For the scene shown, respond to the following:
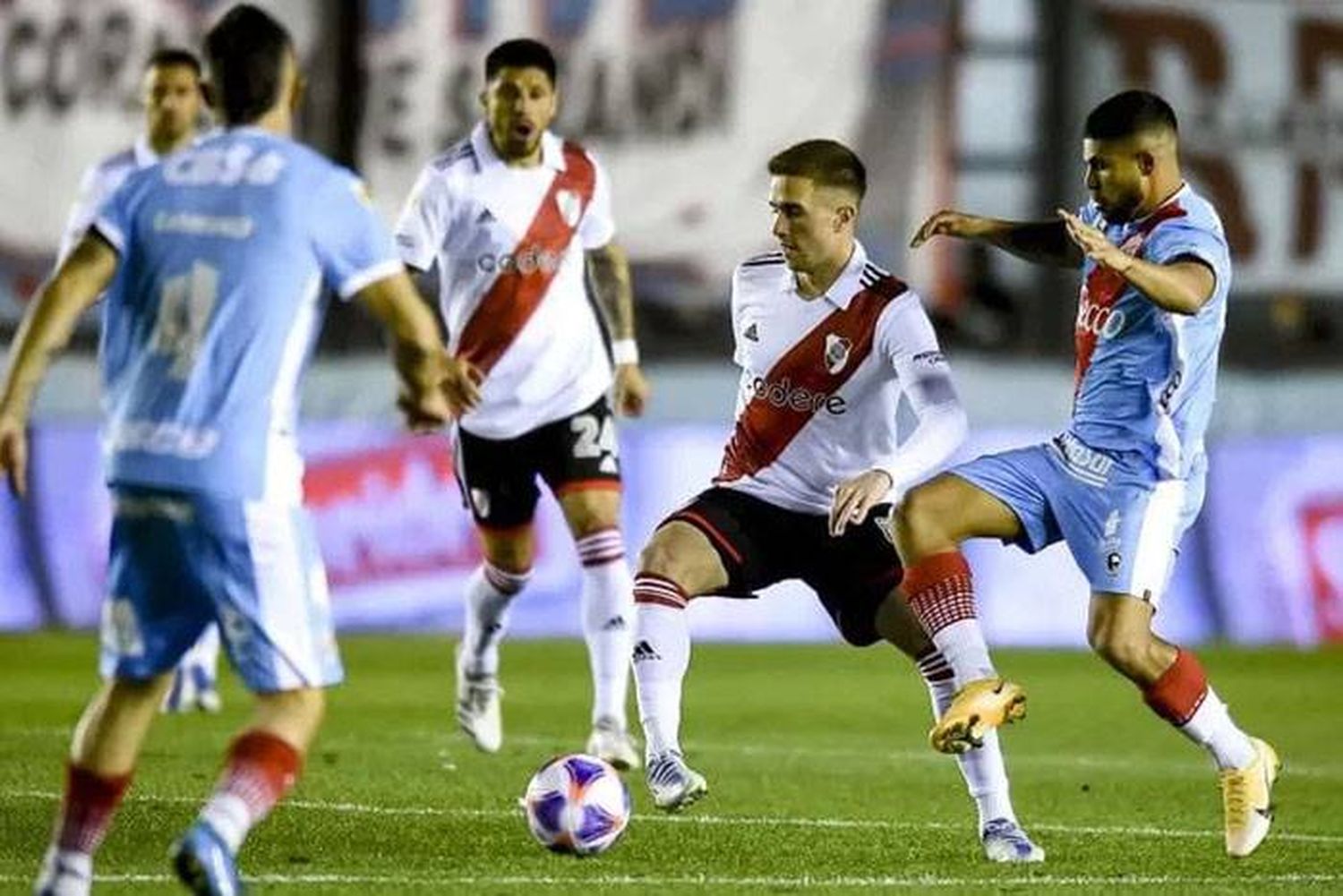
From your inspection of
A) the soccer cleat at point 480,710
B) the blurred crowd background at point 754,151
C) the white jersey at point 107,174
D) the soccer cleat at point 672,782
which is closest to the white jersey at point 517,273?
the soccer cleat at point 480,710

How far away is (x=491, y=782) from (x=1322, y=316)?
1054 cm

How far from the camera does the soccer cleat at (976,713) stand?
838 cm

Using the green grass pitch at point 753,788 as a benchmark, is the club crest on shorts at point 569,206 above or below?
above

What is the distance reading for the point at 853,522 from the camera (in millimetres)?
9047

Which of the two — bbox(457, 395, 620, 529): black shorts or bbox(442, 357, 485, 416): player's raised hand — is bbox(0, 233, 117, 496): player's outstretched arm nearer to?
bbox(442, 357, 485, 416): player's raised hand

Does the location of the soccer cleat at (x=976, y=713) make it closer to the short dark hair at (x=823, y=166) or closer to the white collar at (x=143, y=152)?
the short dark hair at (x=823, y=166)

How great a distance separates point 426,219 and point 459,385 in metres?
3.19

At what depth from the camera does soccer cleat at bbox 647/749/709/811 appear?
29.6ft

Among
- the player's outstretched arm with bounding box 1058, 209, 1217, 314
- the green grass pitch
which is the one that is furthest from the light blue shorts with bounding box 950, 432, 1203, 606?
the green grass pitch

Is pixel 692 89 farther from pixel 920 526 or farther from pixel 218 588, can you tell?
pixel 218 588

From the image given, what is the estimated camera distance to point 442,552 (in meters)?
18.1

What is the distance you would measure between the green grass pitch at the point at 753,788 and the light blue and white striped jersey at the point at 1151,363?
3.55 ft

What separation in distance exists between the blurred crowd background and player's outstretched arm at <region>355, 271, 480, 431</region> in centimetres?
1107

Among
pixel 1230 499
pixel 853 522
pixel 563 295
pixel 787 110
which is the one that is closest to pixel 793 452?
pixel 853 522
